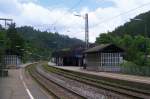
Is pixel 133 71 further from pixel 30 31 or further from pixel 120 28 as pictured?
pixel 30 31

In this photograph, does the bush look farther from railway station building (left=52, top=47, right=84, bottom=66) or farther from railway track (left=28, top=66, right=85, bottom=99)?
railway station building (left=52, top=47, right=84, bottom=66)

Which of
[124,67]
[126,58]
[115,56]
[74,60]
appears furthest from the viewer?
[74,60]

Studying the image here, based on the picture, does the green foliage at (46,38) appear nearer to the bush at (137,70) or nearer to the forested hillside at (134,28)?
the forested hillside at (134,28)

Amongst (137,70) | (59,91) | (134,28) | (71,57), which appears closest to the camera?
(59,91)

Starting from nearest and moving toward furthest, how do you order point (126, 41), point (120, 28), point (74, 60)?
1. point (74, 60)
2. point (126, 41)
3. point (120, 28)

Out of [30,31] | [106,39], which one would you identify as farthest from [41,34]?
[106,39]

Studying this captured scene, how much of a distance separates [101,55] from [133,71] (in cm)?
1519

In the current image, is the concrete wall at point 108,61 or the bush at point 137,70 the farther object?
the concrete wall at point 108,61

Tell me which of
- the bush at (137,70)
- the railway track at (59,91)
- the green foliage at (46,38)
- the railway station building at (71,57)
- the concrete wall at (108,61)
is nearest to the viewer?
the railway track at (59,91)

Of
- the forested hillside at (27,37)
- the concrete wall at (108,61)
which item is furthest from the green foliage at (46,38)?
the concrete wall at (108,61)

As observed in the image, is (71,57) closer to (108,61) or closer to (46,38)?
(108,61)

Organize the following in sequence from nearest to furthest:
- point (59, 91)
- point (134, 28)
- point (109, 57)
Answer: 1. point (59, 91)
2. point (109, 57)
3. point (134, 28)

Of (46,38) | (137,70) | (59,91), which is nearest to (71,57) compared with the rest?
(46,38)

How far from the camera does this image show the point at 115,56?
68438 millimetres
